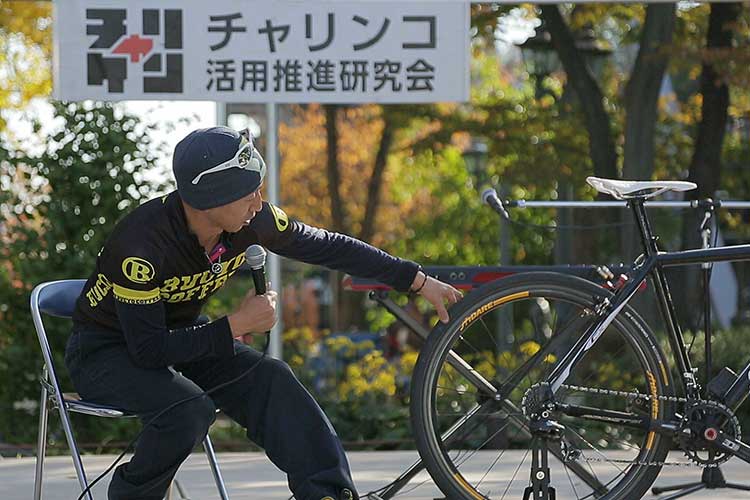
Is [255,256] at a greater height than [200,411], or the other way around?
[255,256]

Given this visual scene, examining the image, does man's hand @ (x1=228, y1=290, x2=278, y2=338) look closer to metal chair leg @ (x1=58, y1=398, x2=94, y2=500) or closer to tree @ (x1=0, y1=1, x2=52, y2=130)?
metal chair leg @ (x1=58, y1=398, x2=94, y2=500)

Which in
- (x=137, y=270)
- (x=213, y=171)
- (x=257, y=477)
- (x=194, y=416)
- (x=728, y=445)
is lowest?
(x=257, y=477)

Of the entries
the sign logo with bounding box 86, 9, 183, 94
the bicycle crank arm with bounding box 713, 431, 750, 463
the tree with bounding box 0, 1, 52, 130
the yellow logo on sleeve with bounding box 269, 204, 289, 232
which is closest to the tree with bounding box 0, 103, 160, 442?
the sign logo with bounding box 86, 9, 183, 94

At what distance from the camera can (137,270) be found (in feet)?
11.7

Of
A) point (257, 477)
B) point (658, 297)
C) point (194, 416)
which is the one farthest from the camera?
point (257, 477)

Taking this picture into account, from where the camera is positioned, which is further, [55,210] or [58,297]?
[55,210]

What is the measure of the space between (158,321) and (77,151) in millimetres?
4416

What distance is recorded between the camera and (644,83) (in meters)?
11.0

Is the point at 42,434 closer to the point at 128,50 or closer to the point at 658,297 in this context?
the point at 658,297

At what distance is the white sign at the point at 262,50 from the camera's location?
22.2ft

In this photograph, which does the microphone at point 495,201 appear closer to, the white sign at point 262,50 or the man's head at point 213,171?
the man's head at point 213,171

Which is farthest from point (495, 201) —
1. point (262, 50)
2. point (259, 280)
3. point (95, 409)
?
point (262, 50)

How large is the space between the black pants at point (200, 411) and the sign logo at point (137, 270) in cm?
28

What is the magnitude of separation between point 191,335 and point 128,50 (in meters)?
3.48
